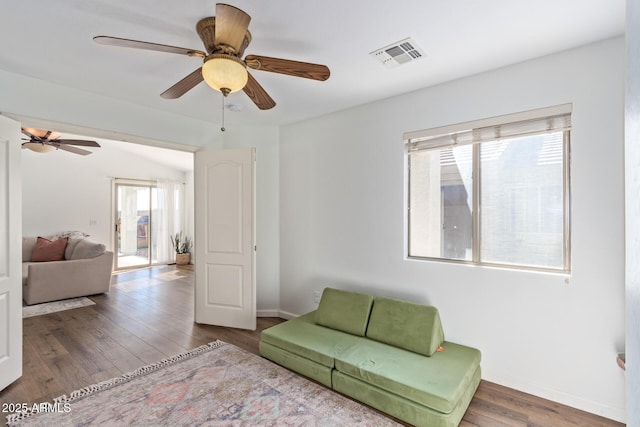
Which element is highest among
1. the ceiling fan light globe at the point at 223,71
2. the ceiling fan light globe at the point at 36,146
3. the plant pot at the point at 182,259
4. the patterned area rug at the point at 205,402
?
the ceiling fan light globe at the point at 36,146

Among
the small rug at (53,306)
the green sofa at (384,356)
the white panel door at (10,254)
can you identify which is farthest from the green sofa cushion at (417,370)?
the small rug at (53,306)

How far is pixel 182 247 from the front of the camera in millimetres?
7957

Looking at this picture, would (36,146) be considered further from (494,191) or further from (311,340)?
(494,191)

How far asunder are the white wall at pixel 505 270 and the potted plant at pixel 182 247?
5.48 m

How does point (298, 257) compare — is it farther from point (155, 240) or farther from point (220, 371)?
point (155, 240)

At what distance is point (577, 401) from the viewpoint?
2.13 m

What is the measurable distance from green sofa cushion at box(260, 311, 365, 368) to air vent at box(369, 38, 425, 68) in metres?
2.28

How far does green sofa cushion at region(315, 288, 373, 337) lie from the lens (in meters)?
2.77

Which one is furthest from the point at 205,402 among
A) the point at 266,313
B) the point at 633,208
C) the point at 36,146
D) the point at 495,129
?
the point at 36,146

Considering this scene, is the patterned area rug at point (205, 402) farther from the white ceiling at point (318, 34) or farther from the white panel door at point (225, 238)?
the white ceiling at point (318, 34)

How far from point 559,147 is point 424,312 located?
1.64 meters

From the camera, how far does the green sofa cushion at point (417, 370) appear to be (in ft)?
6.23

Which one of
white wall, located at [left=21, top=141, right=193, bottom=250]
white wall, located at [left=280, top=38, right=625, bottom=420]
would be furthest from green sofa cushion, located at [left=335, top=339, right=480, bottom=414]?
white wall, located at [left=21, top=141, right=193, bottom=250]

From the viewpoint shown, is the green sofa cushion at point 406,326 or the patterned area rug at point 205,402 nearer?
the patterned area rug at point 205,402
